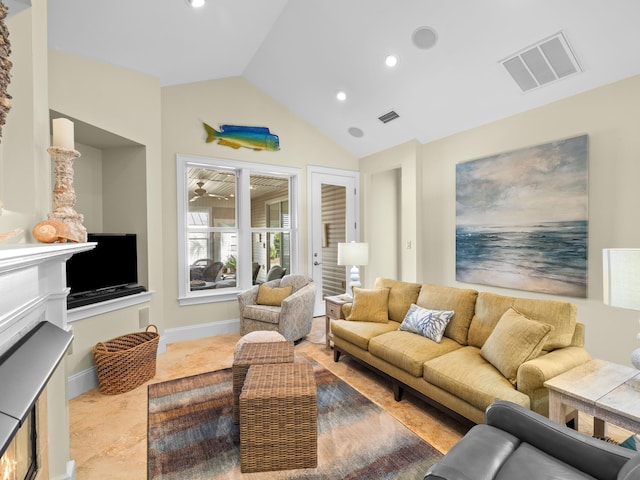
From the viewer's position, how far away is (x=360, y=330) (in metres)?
2.99

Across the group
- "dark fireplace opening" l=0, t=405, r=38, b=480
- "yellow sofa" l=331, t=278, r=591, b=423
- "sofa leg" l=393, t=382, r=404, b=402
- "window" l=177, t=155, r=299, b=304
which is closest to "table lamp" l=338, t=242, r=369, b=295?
"yellow sofa" l=331, t=278, r=591, b=423

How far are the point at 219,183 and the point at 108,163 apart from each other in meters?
1.27

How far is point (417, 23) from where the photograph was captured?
2.75 meters

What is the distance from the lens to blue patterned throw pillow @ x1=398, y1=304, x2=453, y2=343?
2641 millimetres

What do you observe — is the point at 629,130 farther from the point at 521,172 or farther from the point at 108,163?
the point at 108,163

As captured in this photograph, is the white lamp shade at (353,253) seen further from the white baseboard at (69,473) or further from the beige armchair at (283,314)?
the white baseboard at (69,473)

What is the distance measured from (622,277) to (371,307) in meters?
1.96

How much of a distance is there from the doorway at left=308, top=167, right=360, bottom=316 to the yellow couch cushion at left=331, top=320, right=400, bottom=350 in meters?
1.75

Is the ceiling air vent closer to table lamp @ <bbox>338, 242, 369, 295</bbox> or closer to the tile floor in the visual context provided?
table lamp @ <bbox>338, 242, 369, 295</bbox>

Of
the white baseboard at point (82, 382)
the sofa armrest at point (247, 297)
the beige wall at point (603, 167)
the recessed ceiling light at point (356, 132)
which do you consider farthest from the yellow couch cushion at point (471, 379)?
the recessed ceiling light at point (356, 132)

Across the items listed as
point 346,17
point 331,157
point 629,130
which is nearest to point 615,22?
point 629,130

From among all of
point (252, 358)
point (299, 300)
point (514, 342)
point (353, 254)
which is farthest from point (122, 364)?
point (514, 342)

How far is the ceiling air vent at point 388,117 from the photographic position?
388cm

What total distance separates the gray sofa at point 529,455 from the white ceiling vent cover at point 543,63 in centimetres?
263
